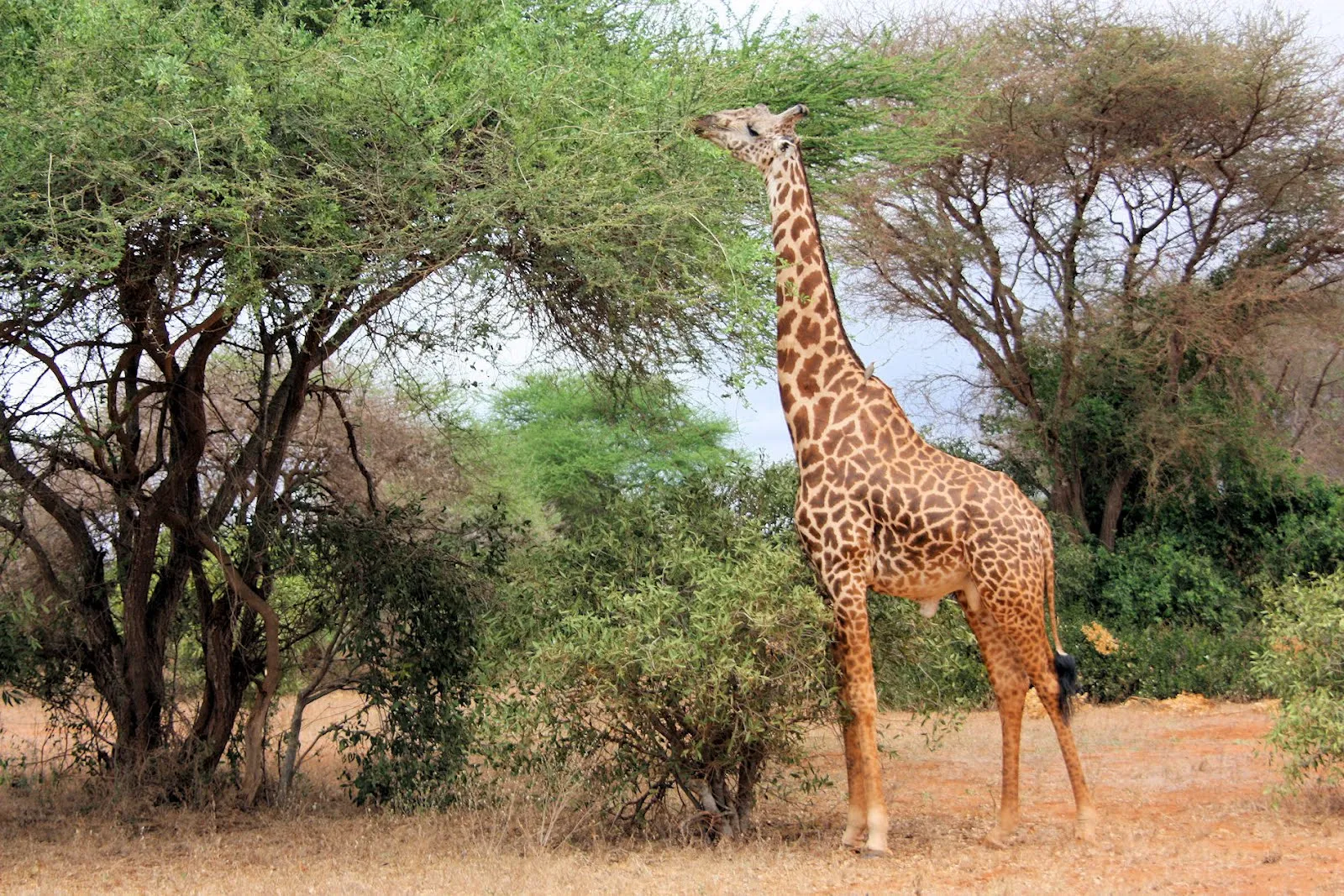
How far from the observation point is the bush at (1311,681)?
845 cm

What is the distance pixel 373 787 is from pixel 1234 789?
638 centimetres

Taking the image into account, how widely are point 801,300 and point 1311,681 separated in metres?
4.35

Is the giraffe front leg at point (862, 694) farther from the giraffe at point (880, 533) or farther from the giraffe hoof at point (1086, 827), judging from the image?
the giraffe hoof at point (1086, 827)

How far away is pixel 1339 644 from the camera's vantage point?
343 inches

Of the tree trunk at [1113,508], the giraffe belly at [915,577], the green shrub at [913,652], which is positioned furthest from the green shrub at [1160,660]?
the giraffe belly at [915,577]

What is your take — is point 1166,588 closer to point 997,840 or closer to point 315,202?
point 997,840

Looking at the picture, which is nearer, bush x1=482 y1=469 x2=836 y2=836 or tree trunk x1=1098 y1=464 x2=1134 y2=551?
bush x1=482 y1=469 x2=836 y2=836

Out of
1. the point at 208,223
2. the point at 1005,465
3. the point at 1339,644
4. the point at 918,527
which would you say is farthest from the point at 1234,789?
the point at 1005,465

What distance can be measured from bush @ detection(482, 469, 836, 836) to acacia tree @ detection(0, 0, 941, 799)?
130 centimetres

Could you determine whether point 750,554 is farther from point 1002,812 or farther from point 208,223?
point 208,223

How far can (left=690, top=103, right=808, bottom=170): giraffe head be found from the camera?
8023 mm

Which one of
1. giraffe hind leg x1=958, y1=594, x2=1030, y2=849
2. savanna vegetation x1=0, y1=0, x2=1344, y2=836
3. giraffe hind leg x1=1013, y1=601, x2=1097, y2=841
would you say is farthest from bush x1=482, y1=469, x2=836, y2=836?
giraffe hind leg x1=1013, y1=601, x2=1097, y2=841

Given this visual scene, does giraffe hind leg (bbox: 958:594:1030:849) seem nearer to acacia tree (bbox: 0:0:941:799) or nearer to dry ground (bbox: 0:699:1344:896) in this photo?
dry ground (bbox: 0:699:1344:896)

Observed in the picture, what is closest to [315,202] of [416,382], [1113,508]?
[416,382]
